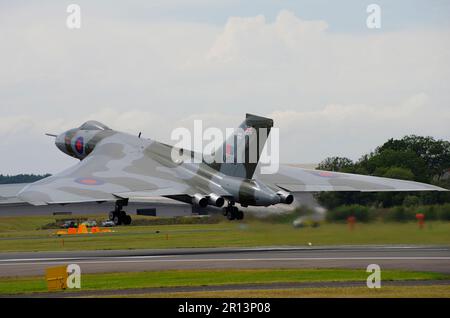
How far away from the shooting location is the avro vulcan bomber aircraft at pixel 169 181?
4238 centimetres

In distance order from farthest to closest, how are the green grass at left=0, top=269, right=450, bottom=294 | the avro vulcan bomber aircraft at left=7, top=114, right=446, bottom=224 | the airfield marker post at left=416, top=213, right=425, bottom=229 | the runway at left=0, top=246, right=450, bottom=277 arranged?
the avro vulcan bomber aircraft at left=7, top=114, right=446, bottom=224
the airfield marker post at left=416, top=213, right=425, bottom=229
the runway at left=0, top=246, right=450, bottom=277
the green grass at left=0, top=269, right=450, bottom=294

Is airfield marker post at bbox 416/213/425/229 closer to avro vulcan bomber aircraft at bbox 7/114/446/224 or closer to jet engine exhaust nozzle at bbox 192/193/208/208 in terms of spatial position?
avro vulcan bomber aircraft at bbox 7/114/446/224

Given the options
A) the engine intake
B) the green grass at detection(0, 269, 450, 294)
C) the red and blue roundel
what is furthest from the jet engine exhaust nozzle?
the red and blue roundel

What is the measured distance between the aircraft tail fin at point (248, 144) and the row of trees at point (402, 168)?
13.6 ft

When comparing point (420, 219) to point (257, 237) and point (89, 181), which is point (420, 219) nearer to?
point (257, 237)

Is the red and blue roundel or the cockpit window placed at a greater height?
the cockpit window

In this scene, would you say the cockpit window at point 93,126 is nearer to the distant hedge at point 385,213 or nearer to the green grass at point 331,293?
the distant hedge at point 385,213

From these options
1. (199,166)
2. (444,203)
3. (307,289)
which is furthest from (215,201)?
(307,289)

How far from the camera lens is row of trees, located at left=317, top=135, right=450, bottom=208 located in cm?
4647

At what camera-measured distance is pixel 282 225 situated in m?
41.6

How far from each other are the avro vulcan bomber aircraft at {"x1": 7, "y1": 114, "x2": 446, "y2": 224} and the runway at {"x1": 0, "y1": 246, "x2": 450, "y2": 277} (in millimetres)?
2635
